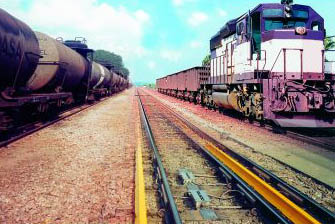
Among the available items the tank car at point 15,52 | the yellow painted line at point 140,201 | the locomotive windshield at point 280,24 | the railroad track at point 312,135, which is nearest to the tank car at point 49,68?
the tank car at point 15,52

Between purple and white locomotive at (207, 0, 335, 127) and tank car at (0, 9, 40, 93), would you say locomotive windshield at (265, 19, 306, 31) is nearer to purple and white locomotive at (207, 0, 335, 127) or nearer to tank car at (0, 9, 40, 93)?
purple and white locomotive at (207, 0, 335, 127)

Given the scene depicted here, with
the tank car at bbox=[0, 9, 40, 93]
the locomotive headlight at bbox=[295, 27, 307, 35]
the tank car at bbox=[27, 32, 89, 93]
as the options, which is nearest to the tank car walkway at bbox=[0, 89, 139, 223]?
the tank car at bbox=[0, 9, 40, 93]

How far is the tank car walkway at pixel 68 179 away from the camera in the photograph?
396 centimetres

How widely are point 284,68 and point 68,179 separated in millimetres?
7251

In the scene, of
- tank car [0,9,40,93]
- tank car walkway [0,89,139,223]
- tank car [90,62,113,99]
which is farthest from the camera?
tank car [90,62,113,99]

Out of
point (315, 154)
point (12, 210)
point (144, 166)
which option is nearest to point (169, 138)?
point (144, 166)

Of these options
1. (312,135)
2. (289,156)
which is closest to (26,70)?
(289,156)

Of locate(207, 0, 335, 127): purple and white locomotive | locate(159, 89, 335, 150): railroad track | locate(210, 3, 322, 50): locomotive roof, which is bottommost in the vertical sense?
locate(159, 89, 335, 150): railroad track

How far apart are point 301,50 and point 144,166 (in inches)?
263

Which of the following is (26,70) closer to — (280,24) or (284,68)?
(284,68)

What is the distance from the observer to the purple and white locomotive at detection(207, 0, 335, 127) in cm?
927

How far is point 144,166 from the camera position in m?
6.12

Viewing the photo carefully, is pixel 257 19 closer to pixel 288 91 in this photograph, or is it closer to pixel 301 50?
pixel 301 50

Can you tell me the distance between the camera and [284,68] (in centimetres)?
984
